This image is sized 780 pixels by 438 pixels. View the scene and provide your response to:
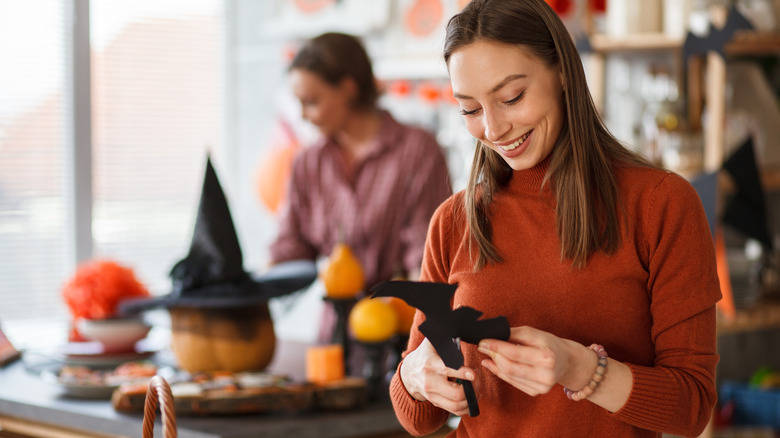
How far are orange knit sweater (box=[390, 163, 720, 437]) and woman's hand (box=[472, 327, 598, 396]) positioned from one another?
2.9 inches

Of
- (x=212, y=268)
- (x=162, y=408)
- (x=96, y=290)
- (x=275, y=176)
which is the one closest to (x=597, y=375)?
(x=162, y=408)

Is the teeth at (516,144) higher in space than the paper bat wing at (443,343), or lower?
higher

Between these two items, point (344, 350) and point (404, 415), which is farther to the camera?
point (344, 350)

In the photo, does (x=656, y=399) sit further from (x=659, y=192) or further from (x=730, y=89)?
(x=730, y=89)

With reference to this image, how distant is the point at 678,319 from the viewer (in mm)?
1070

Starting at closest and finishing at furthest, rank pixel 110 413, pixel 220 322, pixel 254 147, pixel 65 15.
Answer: pixel 110 413
pixel 220 322
pixel 65 15
pixel 254 147

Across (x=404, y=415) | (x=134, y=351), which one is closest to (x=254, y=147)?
(x=134, y=351)

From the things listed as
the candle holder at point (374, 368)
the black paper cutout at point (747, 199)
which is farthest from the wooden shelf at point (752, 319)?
the candle holder at point (374, 368)

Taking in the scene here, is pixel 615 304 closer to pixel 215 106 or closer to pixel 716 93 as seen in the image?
pixel 716 93

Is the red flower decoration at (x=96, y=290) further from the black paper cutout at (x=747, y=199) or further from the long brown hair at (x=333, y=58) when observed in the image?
the black paper cutout at (x=747, y=199)

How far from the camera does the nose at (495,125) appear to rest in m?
1.13

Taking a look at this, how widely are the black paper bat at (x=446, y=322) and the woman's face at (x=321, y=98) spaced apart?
152 cm

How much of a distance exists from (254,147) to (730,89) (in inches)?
99.7

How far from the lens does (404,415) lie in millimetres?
1246
